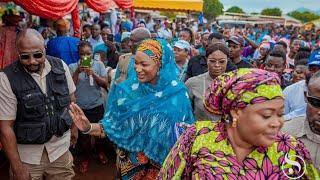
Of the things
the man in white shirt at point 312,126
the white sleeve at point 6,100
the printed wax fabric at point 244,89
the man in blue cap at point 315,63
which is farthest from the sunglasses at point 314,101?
the white sleeve at point 6,100

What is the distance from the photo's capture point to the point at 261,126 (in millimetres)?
1842

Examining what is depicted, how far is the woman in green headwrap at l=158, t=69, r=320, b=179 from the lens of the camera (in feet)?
6.07

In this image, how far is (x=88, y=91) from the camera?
528cm

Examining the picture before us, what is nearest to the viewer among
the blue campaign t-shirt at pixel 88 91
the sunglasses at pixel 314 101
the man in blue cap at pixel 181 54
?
the sunglasses at pixel 314 101

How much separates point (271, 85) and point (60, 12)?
407 cm

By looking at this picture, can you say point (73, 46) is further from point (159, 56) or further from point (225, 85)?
→ point (225, 85)

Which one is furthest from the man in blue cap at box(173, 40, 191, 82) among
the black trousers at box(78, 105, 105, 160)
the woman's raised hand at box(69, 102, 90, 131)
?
the woman's raised hand at box(69, 102, 90, 131)

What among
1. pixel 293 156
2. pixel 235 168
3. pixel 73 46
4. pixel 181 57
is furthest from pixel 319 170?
pixel 73 46

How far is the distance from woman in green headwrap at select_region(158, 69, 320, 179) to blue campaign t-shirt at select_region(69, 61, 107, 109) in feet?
11.0

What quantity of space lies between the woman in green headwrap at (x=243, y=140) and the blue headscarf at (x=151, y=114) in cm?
105

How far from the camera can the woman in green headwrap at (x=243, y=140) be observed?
1849 mm

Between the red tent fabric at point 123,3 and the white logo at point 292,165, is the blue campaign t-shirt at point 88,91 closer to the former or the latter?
the white logo at point 292,165

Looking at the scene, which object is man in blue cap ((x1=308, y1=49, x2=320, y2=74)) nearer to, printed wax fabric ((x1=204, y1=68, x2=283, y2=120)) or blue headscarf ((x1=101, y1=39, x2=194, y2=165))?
blue headscarf ((x1=101, y1=39, x2=194, y2=165))

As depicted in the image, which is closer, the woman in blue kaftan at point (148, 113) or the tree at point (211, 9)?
the woman in blue kaftan at point (148, 113)
